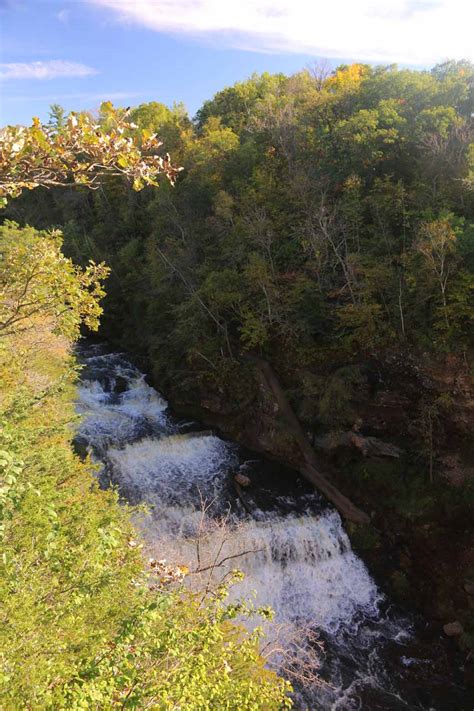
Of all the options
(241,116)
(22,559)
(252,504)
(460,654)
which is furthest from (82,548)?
(241,116)

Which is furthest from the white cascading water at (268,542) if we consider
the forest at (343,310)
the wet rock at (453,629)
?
the forest at (343,310)

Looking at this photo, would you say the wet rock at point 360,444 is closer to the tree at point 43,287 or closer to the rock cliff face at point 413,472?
the rock cliff face at point 413,472

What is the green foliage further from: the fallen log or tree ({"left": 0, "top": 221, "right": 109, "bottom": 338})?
tree ({"left": 0, "top": 221, "right": 109, "bottom": 338})

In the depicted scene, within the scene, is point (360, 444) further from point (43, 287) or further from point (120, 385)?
point (43, 287)

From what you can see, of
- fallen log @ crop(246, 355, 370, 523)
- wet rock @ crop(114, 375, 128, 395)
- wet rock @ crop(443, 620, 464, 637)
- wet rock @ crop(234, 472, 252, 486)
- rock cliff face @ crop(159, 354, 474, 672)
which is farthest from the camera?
wet rock @ crop(114, 375, 128, 395)

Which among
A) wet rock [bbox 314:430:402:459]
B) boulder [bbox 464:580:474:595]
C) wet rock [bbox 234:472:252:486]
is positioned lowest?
boulder [bbox 464:580:474:595]

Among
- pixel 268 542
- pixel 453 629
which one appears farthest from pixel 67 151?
pixel 453 629

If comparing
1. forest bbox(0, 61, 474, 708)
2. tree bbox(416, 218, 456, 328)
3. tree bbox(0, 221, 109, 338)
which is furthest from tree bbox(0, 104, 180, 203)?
tree bbox(416, 218, 456, 328)
